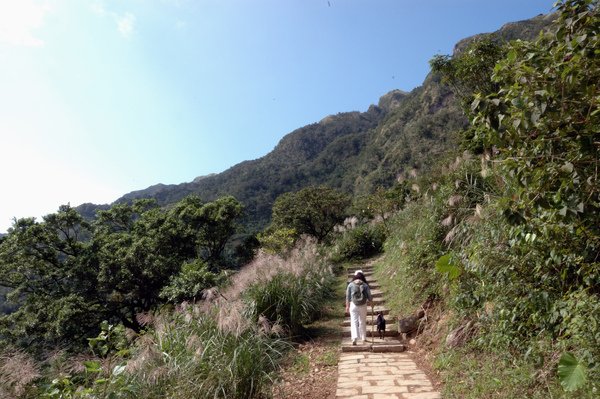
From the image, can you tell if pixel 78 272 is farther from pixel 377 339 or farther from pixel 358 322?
pixel 377 339

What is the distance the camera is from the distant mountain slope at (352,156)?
162 ft

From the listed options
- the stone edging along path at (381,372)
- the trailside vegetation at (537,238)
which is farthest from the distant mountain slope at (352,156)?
the trailside vegetation at (537,238)

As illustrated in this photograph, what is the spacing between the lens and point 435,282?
6.44 m

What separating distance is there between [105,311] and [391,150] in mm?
46957

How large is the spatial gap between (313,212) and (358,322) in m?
18.6

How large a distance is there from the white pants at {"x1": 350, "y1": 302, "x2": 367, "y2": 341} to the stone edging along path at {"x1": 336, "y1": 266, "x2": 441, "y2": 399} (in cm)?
15

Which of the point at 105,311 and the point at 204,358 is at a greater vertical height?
the point at 204,358

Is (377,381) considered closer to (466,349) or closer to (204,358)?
(466,349)

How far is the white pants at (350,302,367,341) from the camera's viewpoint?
638 cm

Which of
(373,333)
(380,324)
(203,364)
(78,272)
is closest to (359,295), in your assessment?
(380,324)

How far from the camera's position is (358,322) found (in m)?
6.45

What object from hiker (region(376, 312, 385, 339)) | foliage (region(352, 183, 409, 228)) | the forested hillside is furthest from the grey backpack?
foliage (region(352, 183, 409, 228))

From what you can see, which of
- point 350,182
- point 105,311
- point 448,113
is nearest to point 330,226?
point 105,311

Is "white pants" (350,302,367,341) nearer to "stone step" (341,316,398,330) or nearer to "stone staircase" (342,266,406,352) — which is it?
"stone staircase" (342,266,406,352)
